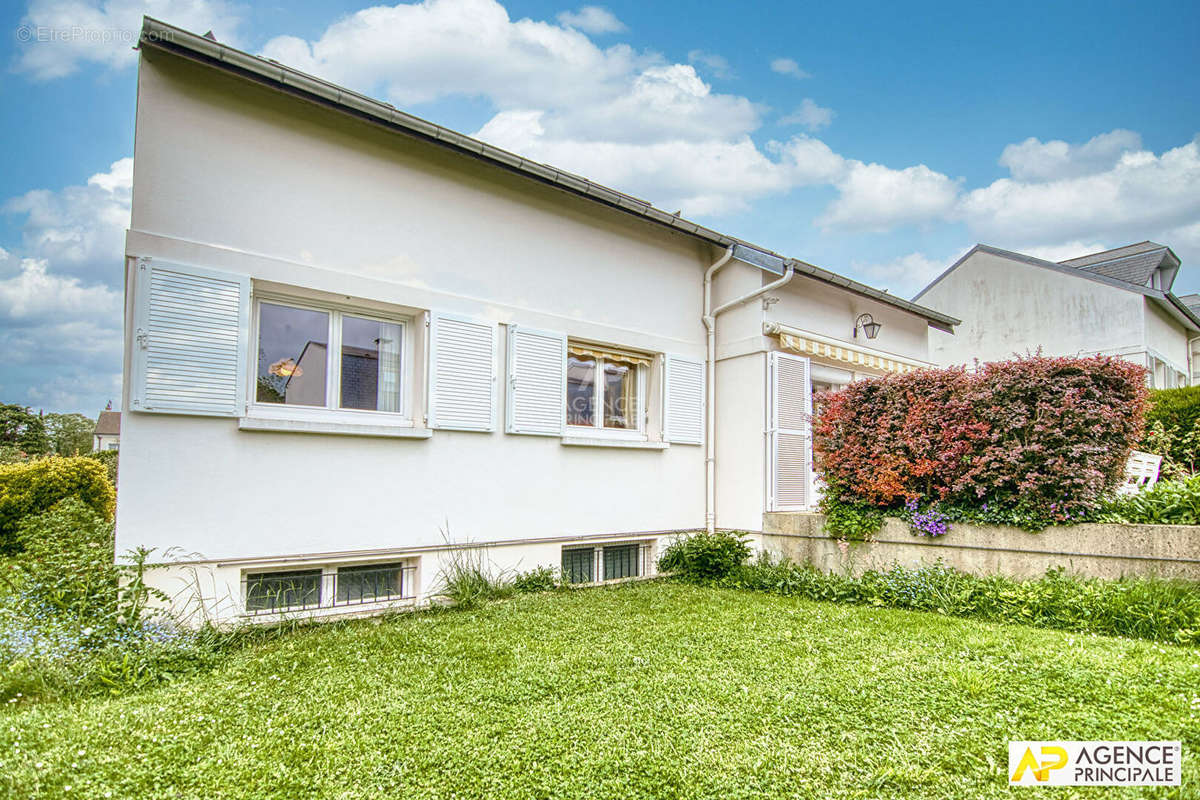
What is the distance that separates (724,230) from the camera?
12.0 m

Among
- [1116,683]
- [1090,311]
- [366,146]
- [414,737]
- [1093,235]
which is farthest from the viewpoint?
[1093,235]

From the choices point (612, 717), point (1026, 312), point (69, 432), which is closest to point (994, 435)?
point (612, 717)

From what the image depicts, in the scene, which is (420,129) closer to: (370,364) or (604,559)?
(370,364)

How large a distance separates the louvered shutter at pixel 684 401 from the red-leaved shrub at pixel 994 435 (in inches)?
101

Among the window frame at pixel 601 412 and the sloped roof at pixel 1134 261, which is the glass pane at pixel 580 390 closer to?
the window frame at pixel 601 412

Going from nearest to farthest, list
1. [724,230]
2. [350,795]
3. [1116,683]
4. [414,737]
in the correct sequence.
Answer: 1. [350,795]
2. [414,737]
3. [1116,683]
4. [724,230]

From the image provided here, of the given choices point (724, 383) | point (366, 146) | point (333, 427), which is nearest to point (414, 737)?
point (333, 427)

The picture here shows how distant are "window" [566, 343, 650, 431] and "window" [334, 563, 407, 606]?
3789 millimetres

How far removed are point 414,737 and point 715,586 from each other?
7009 millimetres

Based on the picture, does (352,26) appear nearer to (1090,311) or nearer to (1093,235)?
(1090,311)

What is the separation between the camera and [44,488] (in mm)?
13703

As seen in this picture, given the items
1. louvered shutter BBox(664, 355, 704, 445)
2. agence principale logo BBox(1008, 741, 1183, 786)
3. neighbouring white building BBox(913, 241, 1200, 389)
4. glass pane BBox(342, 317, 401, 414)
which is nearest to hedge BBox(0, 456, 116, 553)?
glass pane BBox(342, 317, 401, 414)

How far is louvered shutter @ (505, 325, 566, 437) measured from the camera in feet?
30.6

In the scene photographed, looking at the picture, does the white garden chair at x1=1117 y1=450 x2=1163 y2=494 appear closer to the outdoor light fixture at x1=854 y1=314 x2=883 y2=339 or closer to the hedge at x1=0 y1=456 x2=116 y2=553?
the outdoor light fixture at x1=854 y1=314 x2=883 y2=339
